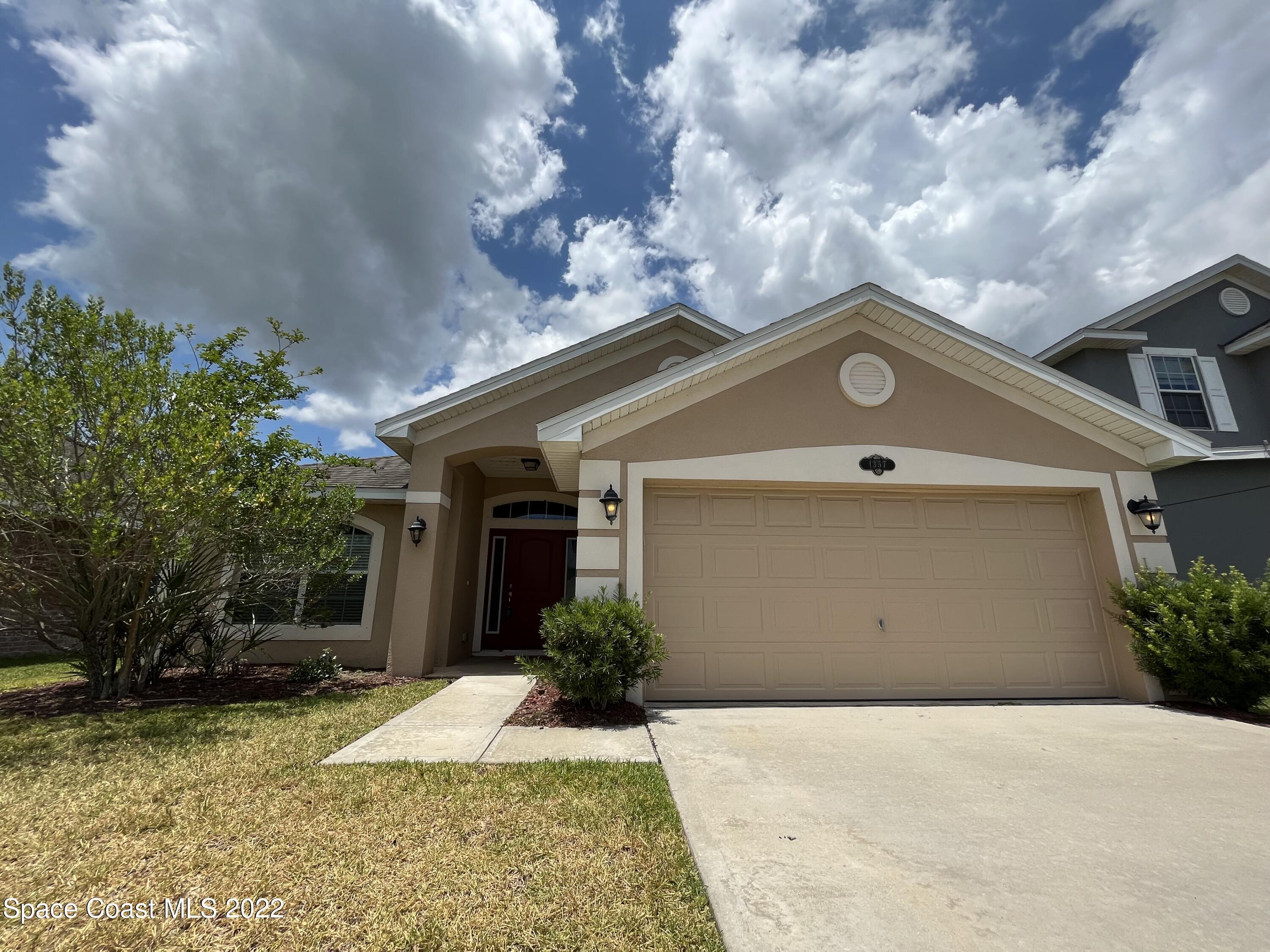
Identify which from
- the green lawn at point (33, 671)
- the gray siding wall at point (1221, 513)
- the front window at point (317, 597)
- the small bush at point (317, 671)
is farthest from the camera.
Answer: the gray siding wall at point (1221, 513)

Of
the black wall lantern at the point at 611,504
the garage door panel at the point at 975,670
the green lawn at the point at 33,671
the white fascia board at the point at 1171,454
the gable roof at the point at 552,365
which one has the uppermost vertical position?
the gable roof at the point at 552,365

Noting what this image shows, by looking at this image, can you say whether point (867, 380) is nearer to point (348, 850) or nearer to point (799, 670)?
point (799, 670)

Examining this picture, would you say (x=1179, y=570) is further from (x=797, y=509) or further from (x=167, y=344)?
(x=167, y=344)

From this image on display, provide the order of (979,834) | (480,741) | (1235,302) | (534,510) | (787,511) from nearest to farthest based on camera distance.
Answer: (979,834), (480,741), (787,511), (1235,302), (534,510)

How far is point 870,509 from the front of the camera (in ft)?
22.6

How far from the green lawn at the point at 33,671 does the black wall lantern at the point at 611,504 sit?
759 cm

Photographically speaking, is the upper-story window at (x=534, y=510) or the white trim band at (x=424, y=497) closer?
the white trim band at (x=424, y=497)

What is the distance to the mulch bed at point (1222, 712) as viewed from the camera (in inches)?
210

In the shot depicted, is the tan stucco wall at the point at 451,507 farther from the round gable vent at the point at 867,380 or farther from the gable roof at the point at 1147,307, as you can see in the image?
the gable roof at the point at 1147,307

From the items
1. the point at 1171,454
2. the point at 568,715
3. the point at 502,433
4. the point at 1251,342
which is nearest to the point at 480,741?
the point at 568,715

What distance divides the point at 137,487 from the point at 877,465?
8.24m

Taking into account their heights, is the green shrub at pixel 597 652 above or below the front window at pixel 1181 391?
below

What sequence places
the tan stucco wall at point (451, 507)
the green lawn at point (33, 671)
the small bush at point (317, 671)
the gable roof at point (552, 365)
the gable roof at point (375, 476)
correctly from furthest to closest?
1. the gable roof at point (375, 476)
2. the gable roof at point (552, 365)
3. the tan stucco wall at point (451, 507)
4. the small bush at point (317, 671)
5. the green lawn at point (33, 671)

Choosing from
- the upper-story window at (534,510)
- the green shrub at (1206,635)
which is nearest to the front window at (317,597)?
the upper-story window at (534,510)
